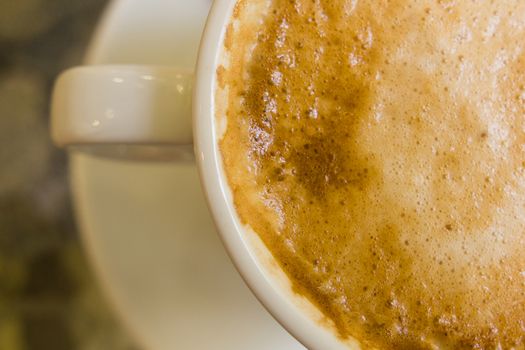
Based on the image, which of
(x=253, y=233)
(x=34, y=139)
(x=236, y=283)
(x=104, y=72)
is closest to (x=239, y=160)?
(x=253, y=233)

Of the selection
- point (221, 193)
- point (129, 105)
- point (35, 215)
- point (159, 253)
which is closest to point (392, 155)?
point (221, 193)

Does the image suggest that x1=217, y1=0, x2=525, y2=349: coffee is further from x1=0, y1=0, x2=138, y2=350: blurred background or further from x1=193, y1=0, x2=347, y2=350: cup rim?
x1=0, y1=0, x2=138, y2=350: blurred background

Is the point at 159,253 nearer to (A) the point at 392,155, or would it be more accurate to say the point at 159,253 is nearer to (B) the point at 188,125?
(B) the point at 188,125

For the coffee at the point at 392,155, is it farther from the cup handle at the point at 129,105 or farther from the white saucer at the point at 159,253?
the white saucer at the point at 159,253

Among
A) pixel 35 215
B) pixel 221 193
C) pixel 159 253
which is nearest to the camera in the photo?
pixel 221 193

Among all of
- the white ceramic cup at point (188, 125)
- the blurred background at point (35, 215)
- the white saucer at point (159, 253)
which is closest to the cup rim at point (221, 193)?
the white ceramic cup at point (188, 125)

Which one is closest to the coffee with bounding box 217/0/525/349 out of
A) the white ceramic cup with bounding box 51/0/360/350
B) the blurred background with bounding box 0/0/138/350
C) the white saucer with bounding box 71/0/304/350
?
the white ceramic cup with bounding box 51/0/360/350
